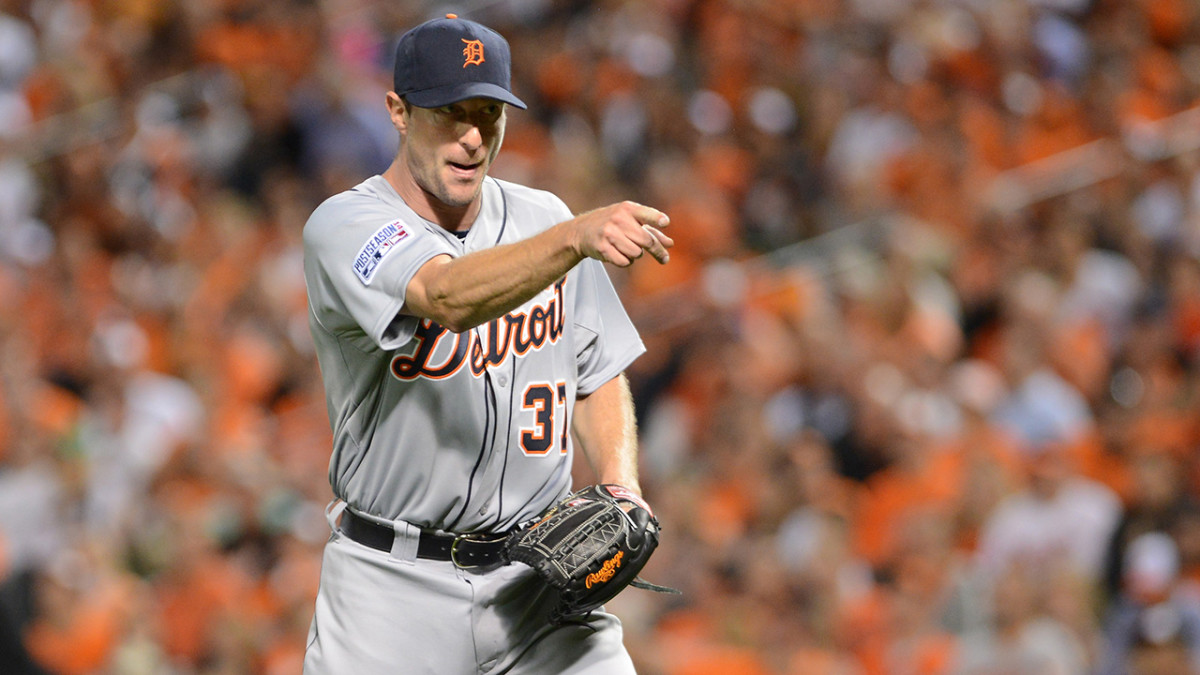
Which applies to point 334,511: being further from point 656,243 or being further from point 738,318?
point 738,318

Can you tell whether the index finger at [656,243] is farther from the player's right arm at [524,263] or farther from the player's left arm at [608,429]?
the player's left arm at [608,429]

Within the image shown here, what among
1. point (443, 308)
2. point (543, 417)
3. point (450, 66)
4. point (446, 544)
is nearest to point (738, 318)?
point (543, 417)

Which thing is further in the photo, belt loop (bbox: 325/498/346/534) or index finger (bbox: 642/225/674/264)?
belt loop (bbox: 325/498/346/534)

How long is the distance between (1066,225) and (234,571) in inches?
175

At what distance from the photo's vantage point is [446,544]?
304 cm

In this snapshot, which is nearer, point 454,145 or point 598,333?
point 454,145

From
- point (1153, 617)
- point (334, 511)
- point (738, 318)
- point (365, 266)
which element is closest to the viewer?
point (365, 266)

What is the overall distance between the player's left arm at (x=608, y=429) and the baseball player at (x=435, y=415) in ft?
0.19

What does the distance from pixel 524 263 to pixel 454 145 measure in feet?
1.45

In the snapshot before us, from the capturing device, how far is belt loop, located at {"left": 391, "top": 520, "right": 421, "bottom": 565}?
9.91ft

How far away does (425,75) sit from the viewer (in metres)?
2.90

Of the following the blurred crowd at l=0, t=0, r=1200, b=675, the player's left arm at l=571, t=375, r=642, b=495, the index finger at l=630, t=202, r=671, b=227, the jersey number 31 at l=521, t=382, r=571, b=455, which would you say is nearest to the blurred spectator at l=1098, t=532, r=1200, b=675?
the blurred crowd at l=0, t=0, r=1200, b=675

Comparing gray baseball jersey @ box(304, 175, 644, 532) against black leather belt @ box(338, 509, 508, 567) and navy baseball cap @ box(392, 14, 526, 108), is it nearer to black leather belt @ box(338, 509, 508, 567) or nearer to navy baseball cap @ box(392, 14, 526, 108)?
black leather belt @ box(338, 509, 508, 567)

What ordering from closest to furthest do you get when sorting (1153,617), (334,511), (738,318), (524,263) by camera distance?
(524,263) < (334,511) < (1153,617) < (738,318)
